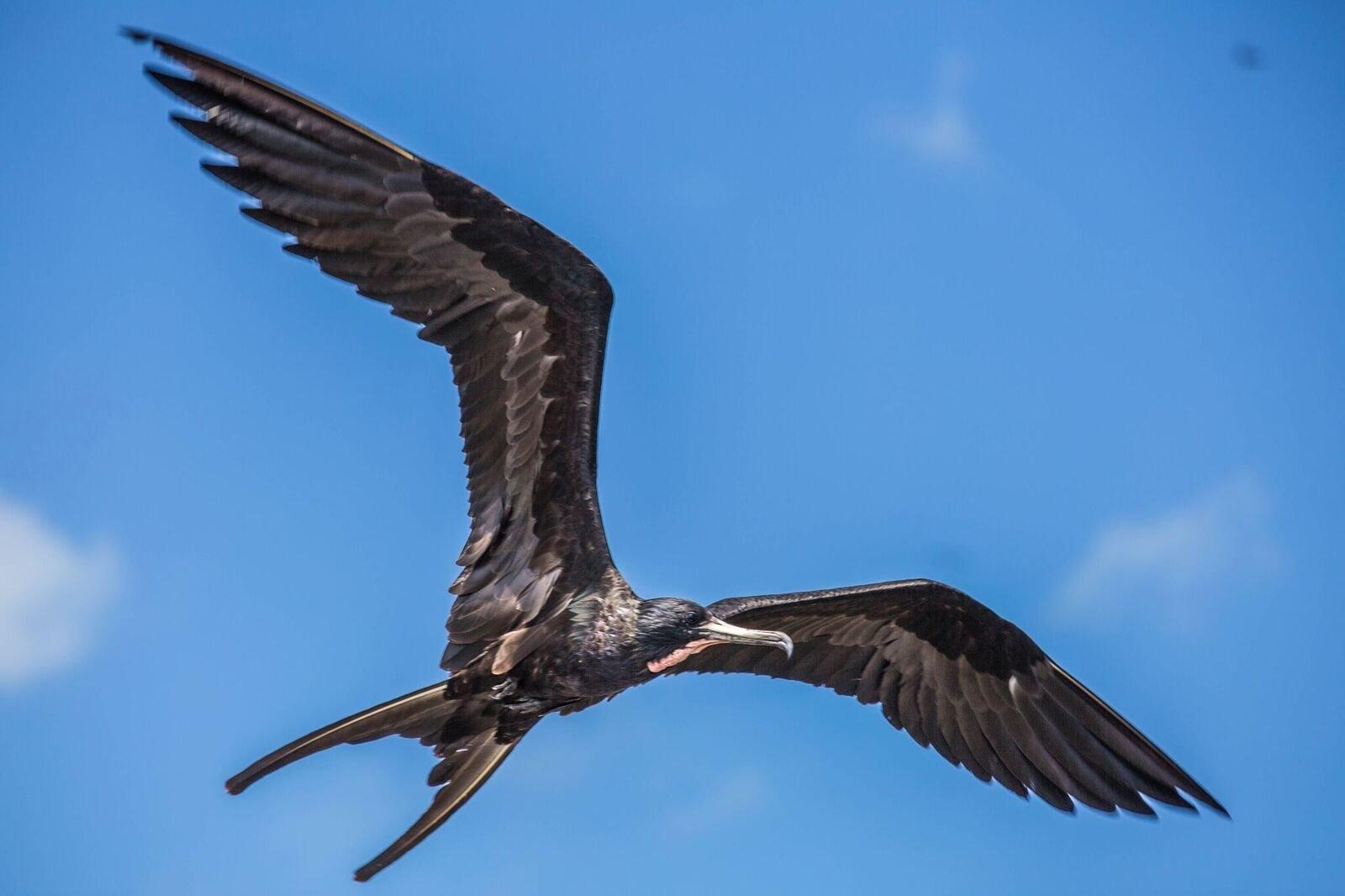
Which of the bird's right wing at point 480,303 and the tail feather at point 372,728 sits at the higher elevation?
the bird's right wing at point 480,303

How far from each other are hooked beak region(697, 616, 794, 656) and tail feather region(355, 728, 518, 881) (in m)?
1.08

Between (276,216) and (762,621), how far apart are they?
11.1 feet

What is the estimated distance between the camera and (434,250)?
647 cm

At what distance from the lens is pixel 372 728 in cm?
652

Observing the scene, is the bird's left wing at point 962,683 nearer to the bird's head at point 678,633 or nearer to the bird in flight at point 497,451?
the bird in flight at point 497,451

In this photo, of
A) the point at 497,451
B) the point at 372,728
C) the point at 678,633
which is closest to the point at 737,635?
the point at 678,633

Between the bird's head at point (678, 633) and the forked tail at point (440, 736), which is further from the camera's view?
the bird's head at point (678, 633)

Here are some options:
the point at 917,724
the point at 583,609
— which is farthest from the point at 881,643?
the point at 583,609

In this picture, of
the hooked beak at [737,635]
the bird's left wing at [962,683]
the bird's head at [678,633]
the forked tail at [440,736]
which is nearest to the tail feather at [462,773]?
the forked tail at [440,736]

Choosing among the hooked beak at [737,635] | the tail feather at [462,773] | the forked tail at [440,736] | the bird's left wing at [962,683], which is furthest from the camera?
the bird's left wing at [962,683]

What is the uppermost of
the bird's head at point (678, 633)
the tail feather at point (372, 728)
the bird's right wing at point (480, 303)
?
the bird's right wing at point (480, 303)

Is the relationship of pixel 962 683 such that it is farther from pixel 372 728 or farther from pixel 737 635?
pixel 372 728

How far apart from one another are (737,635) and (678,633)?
12.4 inches

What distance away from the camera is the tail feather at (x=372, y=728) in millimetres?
6180
